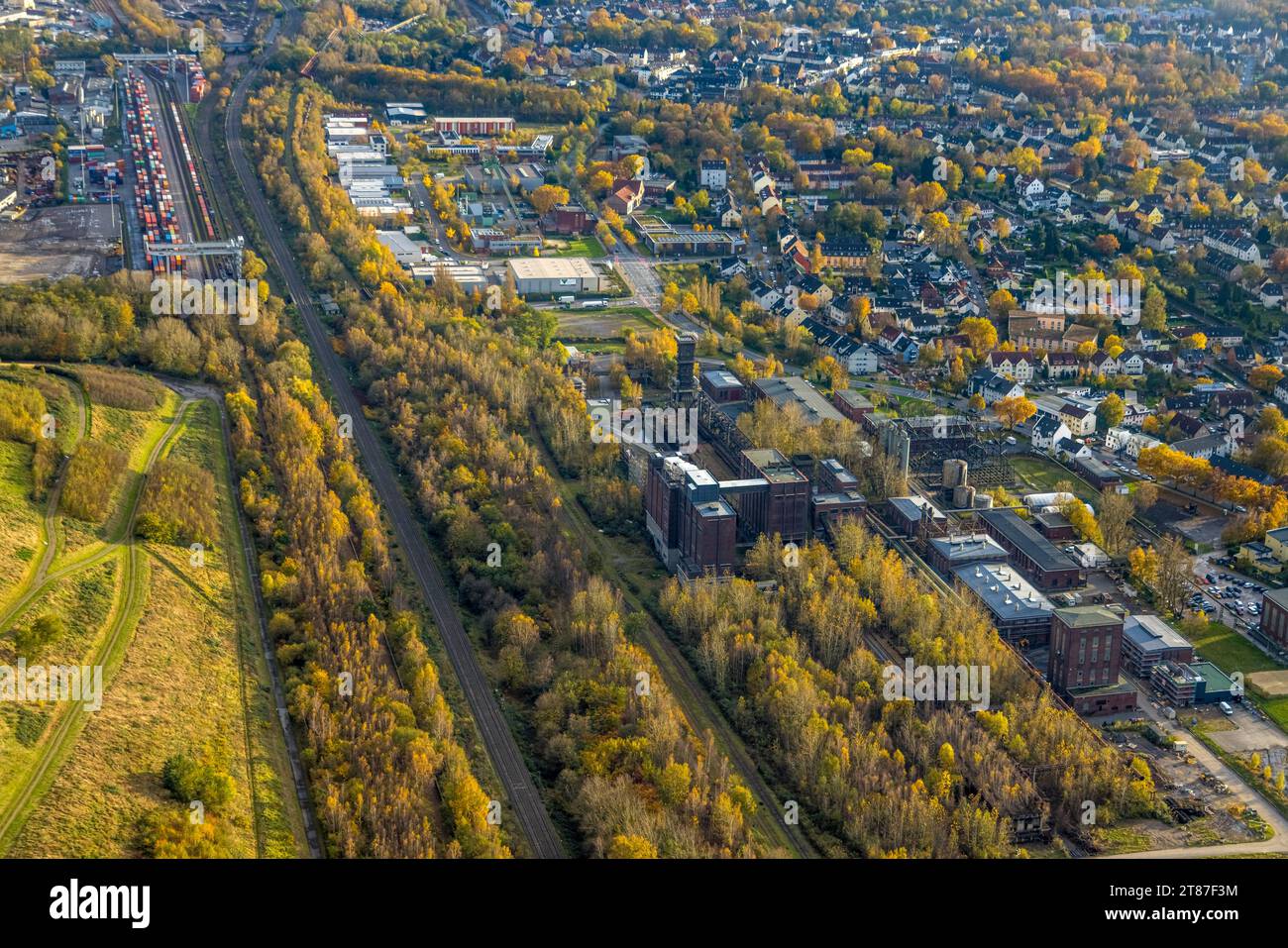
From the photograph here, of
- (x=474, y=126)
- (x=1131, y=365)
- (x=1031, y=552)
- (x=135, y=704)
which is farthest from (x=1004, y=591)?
(x=474, y=126)

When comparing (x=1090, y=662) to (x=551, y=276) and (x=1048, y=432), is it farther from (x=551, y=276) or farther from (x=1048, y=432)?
(x=551, y=276)

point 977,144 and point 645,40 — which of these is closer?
point 977,144

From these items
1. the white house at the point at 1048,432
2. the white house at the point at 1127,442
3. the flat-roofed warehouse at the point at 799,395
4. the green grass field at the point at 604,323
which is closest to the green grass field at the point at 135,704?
the flat-roofed warehouse at the point at 799,395

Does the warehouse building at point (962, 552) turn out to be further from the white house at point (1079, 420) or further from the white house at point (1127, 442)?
the white house at point (1079, 420)

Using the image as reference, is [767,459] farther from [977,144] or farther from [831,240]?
[977,144]

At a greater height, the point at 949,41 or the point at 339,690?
the point at 949,41

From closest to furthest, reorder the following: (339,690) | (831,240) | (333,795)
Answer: (333,795), (339,690), (831,240)

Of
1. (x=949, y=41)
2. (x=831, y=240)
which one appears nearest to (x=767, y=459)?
(x=831, y=240)

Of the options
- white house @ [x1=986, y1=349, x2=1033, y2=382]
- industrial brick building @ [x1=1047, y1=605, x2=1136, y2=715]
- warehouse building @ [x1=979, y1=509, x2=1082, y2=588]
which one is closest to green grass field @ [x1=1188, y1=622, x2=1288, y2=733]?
industrial brick building @ [x1=1047, y1=605, x2=1136, y2=715]
